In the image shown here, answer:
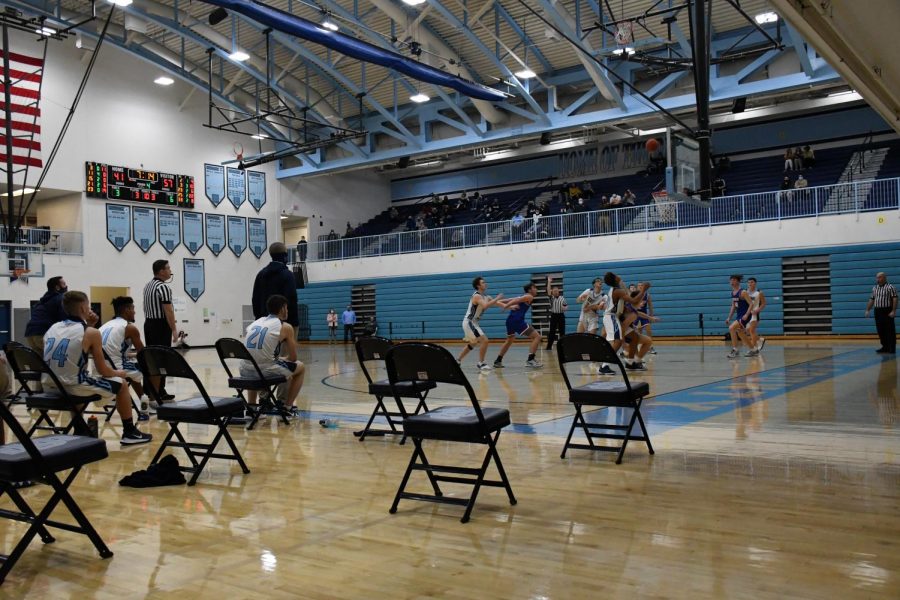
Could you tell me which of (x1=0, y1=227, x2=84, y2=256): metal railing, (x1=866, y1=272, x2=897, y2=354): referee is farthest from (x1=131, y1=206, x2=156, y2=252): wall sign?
(x1=866, y1=272, x2=897, y2=354): referee

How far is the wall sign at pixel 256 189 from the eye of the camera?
33.1 m

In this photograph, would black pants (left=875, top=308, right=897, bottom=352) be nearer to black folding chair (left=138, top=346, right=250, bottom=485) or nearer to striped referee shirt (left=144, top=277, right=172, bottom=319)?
striped referee shirt (left=144, top=277, right=172, bottom=319)

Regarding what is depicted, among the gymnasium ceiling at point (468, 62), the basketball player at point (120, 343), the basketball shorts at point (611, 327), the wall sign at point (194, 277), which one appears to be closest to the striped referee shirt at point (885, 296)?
the basketball shorts at point (611, 327)

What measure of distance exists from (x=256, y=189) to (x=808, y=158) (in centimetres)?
2180

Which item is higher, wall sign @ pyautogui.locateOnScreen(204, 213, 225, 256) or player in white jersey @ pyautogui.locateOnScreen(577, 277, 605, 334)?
wall sign @ pyautogui.locateOnScreen(204, 213, 225, 256)

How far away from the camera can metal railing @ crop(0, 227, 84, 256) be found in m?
26.4

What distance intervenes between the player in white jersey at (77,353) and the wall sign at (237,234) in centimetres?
2669

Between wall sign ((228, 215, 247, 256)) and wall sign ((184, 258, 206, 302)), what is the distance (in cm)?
166

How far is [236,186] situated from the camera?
32625 mm

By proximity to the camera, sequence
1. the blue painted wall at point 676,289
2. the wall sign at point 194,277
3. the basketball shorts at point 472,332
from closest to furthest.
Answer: the basketball shorts at point 472,332
the blue painted wall at point 676,289
the wall sign at point 194,277

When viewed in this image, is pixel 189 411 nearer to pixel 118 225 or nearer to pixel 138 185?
pixel 118 225

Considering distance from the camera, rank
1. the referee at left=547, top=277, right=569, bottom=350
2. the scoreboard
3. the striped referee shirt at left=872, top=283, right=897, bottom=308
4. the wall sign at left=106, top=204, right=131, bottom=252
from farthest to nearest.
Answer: the wall sign at left=106, top=204, right=131, bottom=252, the scoreboard, the referee at left=547, top=277, right=569, bottom=350, the striped referee shirt at left=872, top=283, right=897, bottom=308

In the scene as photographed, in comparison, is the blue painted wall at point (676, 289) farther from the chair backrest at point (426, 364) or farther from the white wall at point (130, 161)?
the chair backrest at point (426, 364)

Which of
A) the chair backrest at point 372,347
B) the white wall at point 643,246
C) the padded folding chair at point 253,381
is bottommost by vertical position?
the padded folding chair at point 253,381
